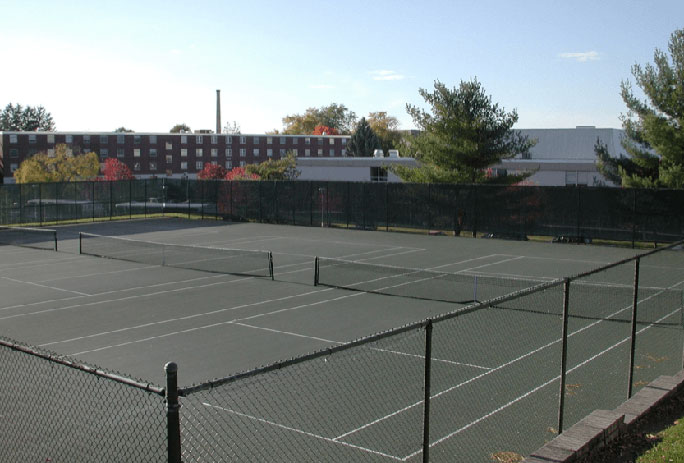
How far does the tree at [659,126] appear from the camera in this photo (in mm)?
36938

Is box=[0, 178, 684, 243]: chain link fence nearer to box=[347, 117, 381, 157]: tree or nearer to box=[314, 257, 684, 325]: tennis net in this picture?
box=[314, 257, 684, 325]: tennis net

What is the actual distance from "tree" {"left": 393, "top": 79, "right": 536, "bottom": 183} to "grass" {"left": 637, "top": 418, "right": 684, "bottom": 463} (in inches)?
1395

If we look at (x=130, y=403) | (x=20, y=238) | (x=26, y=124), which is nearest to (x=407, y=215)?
(x=20, y=238)

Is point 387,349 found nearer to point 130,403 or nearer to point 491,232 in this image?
point 130,403

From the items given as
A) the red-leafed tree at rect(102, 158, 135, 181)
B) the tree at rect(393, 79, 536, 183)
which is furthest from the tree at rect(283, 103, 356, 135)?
the tree at rect(393, 79, 536, 183)

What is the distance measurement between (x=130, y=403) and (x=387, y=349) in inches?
208

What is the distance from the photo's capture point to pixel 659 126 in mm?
37188

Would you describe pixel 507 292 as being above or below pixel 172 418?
below

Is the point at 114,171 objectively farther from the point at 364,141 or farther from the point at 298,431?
the point at 298,431

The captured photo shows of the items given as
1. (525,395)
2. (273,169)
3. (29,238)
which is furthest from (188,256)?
(273,169)

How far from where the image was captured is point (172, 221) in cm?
4959

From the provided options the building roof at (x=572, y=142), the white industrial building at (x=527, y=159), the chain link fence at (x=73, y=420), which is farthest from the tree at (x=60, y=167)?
the chain link fence at (x=73, y=420)

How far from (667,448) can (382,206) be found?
3618 cm

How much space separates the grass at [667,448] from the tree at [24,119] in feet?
609
